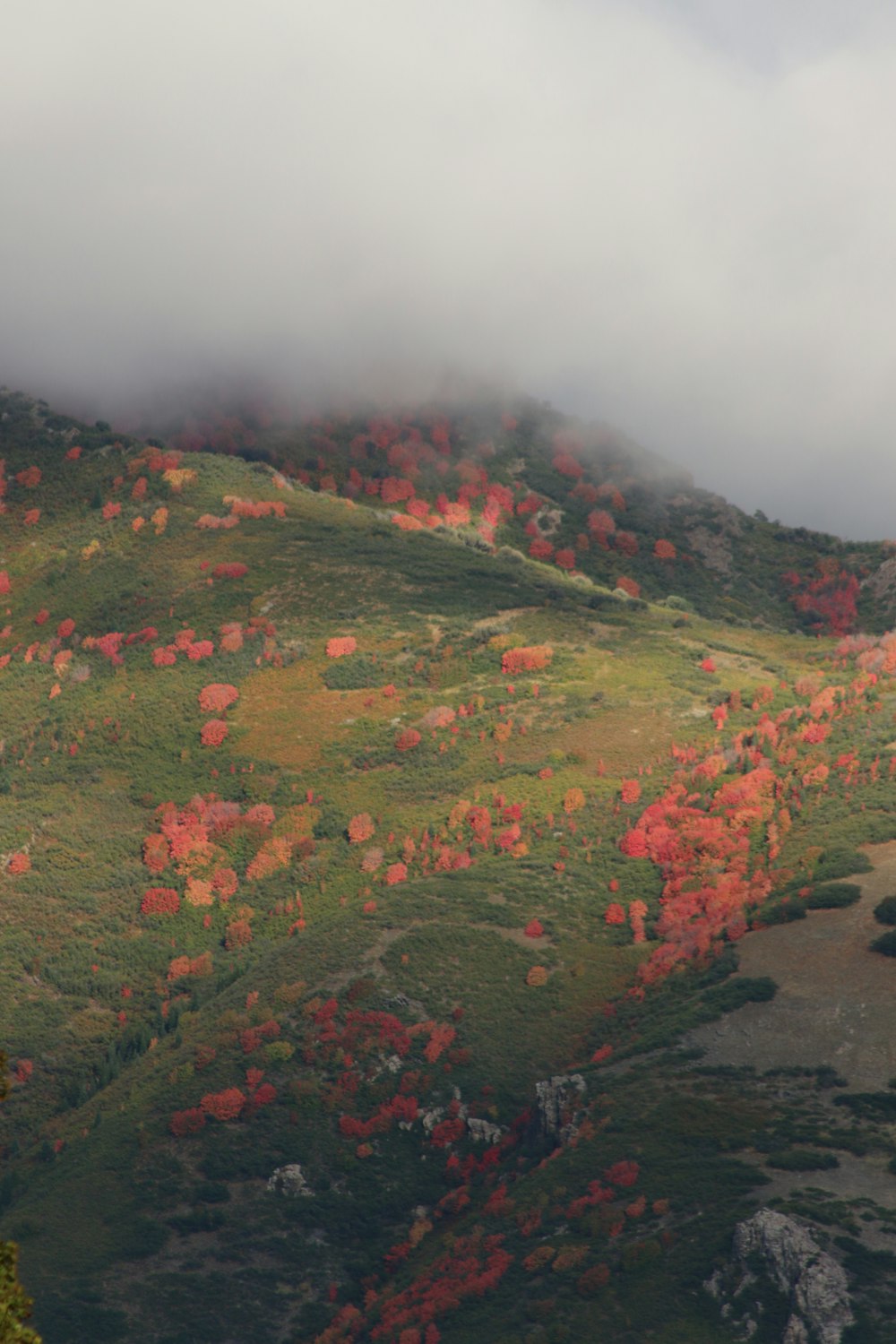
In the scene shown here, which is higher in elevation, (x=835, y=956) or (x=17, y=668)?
(x=835, y=956)

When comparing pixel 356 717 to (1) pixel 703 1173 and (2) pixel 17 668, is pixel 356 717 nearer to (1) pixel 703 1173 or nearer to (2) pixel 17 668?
(2) pixel 17 668

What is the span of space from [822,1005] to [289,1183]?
32.7 m

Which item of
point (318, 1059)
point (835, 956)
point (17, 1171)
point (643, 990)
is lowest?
point (17, 1171)

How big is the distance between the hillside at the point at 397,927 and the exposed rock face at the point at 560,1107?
1.53 feet

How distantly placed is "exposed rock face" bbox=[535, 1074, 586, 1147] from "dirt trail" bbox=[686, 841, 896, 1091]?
750cm

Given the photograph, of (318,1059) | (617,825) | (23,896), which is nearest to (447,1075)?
(318,1059)

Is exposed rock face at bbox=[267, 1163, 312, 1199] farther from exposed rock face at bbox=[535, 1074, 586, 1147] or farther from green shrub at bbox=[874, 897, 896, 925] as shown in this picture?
green shrub at bbox=[874, 897, 896, 925]

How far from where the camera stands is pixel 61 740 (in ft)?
421

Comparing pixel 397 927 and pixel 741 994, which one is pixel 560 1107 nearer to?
pixel 741 994

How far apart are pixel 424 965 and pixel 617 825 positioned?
75.4 ft

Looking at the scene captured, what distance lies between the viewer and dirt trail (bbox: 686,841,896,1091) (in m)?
72.8

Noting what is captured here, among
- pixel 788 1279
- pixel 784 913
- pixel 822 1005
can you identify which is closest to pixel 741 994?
pixel 822 1005

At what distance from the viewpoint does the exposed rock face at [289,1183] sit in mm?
77250

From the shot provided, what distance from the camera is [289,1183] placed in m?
77.6
